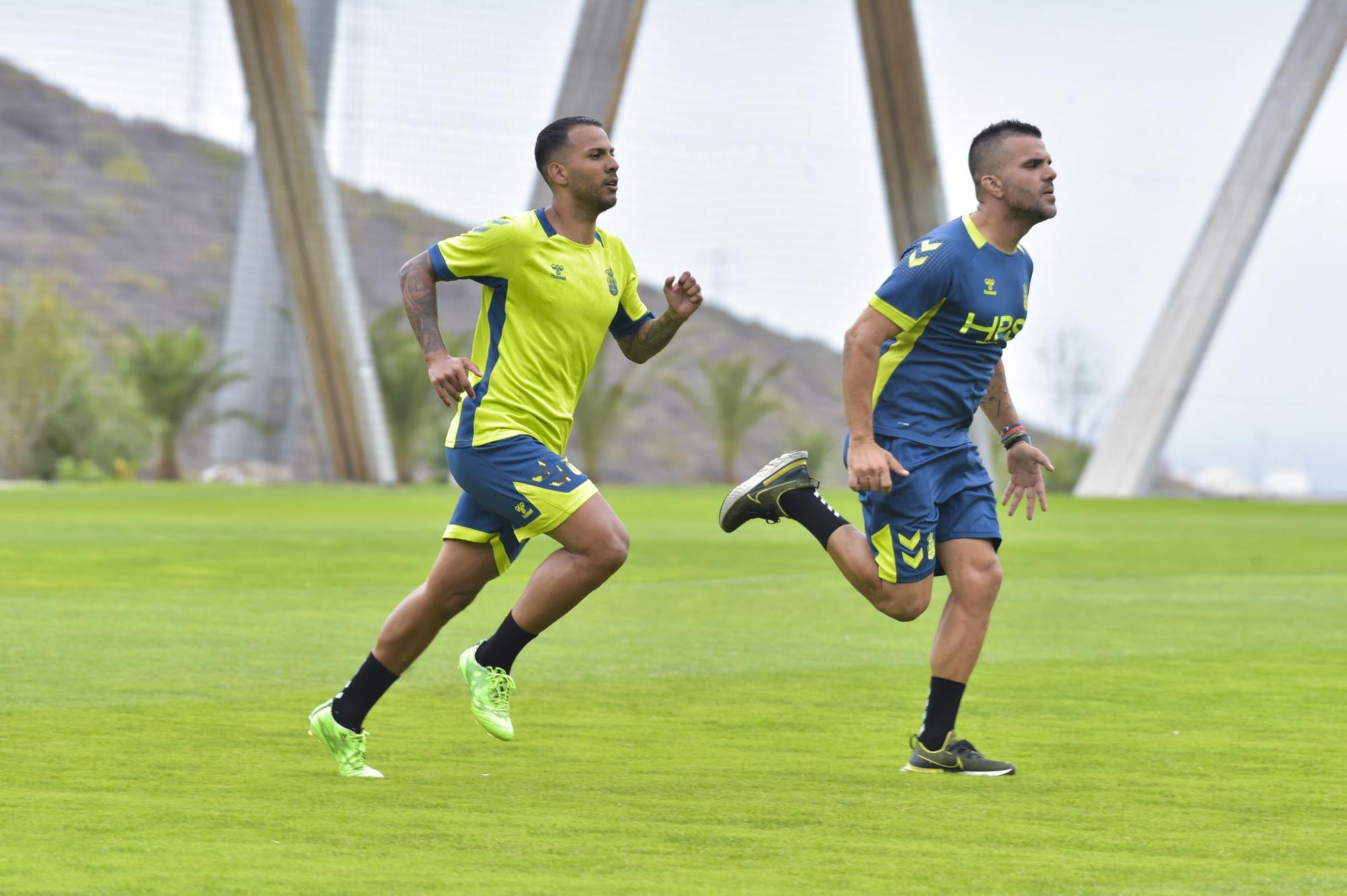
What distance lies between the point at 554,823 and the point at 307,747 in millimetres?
1527

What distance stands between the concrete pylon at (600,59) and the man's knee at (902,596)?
28669 mm

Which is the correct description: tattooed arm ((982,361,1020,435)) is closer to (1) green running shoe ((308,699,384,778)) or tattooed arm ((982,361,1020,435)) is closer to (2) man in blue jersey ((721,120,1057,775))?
(2) man in blue jersey ((721,120,1057,775))

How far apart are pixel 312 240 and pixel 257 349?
5.33 m

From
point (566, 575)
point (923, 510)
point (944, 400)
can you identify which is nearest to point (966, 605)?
point (923, 510)

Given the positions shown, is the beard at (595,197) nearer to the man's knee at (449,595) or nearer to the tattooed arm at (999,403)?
the man's knee at (449,595)

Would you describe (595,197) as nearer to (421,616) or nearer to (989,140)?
(989,140)

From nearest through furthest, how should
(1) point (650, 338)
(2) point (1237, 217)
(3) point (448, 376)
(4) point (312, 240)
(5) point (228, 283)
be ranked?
(3) point (448, 376), (1) point (650, 338), (4) point (312, 240), (2) point (1237, 217), (5) point (228, 283)

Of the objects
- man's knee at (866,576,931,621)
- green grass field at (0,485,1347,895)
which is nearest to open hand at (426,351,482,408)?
green grass field at (0,485,1347,895)

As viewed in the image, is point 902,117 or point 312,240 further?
point 902,117

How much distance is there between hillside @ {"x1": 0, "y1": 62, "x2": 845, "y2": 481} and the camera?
Answer: 41531mm

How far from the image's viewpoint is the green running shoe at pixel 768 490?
6.29m

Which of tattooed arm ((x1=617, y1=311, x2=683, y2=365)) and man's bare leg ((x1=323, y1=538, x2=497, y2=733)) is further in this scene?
tattooed arm ((x1=617, y1=311, x2=683, y2=365))

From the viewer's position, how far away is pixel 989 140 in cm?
581

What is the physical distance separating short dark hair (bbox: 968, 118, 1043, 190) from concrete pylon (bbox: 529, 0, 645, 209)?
28517 mm
